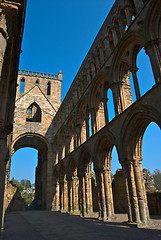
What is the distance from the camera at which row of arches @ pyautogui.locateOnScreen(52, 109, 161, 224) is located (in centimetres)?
788

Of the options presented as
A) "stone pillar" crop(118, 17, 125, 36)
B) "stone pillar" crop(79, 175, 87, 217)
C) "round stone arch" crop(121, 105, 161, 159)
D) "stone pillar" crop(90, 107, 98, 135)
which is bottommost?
"stone pillar" crop(79, 175, 87, 217)

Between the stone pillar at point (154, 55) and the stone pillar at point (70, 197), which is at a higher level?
the stone pillar at point (154, 55)

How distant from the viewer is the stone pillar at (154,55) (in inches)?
288

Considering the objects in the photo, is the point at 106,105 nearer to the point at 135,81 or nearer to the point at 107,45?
the point at 135,81

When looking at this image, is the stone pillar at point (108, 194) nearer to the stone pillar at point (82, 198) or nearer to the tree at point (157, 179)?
the stone pillar at point (82, 198)

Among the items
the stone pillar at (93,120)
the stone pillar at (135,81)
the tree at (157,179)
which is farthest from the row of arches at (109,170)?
the tree at (157,179)

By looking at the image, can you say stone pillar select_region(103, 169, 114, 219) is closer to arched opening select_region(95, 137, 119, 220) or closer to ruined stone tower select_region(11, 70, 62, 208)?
arched opening select_region(95, 137, 119, 220)

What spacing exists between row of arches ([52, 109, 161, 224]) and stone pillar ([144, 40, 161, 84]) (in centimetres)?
153

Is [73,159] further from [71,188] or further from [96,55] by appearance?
[96,55]

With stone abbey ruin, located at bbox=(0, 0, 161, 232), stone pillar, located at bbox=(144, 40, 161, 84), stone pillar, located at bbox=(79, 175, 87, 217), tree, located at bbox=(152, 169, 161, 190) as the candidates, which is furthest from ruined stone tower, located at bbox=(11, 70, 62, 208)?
tree, located at bbox=(152, 169, 161, 190)

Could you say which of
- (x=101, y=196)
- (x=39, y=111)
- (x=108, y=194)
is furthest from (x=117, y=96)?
(x=39, y=111)

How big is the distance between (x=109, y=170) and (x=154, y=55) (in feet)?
21.1

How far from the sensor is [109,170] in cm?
1108

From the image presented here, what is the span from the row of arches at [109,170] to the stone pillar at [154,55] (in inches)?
60.1
